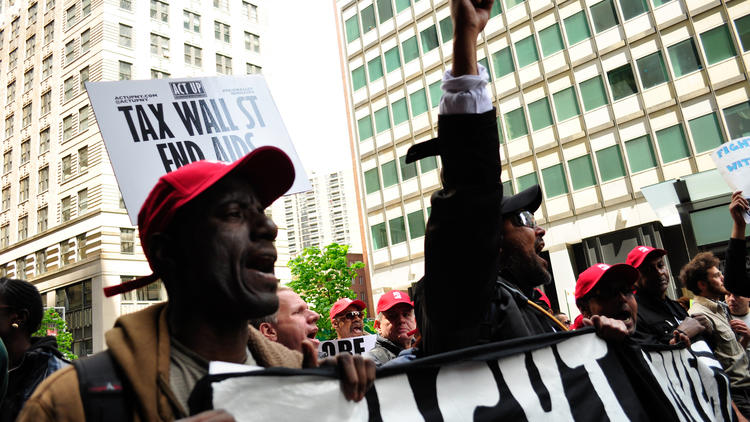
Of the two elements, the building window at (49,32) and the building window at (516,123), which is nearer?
the building window at (516,123)

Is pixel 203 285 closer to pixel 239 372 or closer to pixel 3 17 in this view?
pixel 239 372

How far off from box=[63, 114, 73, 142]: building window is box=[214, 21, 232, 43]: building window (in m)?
12.0

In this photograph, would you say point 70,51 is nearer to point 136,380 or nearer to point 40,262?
point 40,262

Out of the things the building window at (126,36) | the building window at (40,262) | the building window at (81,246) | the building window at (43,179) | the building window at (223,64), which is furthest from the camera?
the building window at (223,64)

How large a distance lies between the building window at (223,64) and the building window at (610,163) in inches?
1128

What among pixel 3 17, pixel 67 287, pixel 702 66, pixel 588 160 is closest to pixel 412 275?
pixel 588 160

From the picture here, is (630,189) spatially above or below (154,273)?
above

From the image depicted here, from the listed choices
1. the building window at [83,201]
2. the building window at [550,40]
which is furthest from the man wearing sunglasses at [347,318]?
the building window at [83,201]

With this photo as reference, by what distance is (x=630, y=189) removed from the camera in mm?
23484

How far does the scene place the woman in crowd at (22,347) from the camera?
294 cm

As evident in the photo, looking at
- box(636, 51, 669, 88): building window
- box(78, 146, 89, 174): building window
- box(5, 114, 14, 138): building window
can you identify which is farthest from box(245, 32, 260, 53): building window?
box(636, 51, 669, 88): building window

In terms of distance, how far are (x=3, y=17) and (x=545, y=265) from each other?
58593mm

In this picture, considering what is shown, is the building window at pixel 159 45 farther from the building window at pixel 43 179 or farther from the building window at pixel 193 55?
the building window at pixel 43 179

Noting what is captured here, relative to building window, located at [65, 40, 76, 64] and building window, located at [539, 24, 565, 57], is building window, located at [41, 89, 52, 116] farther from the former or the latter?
building window, located at [539, 24, 565, 57]
